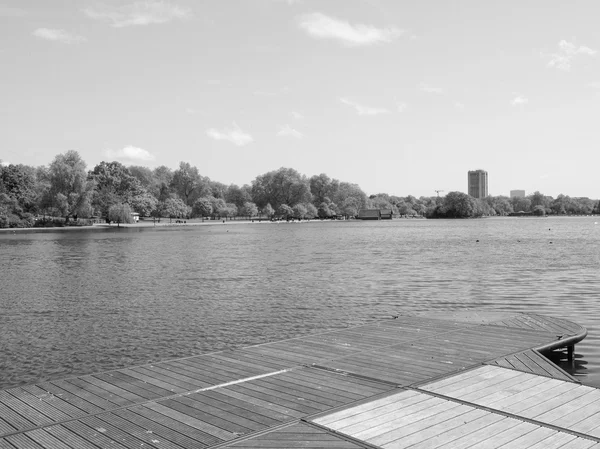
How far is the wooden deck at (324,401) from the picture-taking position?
7.27 m

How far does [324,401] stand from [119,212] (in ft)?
410

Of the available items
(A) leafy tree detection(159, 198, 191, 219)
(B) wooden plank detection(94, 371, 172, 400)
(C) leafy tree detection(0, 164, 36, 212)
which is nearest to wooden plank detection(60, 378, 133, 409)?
(B) wooden plank detection(94, 371, 172, 400)

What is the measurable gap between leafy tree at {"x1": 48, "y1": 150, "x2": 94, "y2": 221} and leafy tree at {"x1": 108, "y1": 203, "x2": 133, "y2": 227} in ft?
45.3

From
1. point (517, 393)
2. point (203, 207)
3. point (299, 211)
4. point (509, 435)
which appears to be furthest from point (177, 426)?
point (299, 211)

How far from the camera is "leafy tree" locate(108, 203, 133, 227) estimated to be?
415ft

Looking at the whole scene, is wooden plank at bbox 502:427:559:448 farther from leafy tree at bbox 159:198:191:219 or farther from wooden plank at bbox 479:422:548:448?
leafy tree at bbox 159:198:191:219

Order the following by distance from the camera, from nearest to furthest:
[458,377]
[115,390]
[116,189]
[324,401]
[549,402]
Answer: [549,402]
[324,401]
[115,390]
[458,377]
[116,189]

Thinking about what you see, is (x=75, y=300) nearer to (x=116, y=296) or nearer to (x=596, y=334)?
(x=116, y=296)

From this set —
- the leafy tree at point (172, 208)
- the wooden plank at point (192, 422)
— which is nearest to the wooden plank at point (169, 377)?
the wooden plank at point (192, 422)

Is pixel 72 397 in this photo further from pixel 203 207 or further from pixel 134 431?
pixel 203 207

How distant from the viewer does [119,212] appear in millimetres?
126562

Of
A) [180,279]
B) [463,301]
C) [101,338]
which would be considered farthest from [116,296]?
[463,301]

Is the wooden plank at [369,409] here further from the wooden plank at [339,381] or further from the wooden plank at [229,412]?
the wooden plank at [229,412]

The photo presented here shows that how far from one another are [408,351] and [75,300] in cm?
1815
